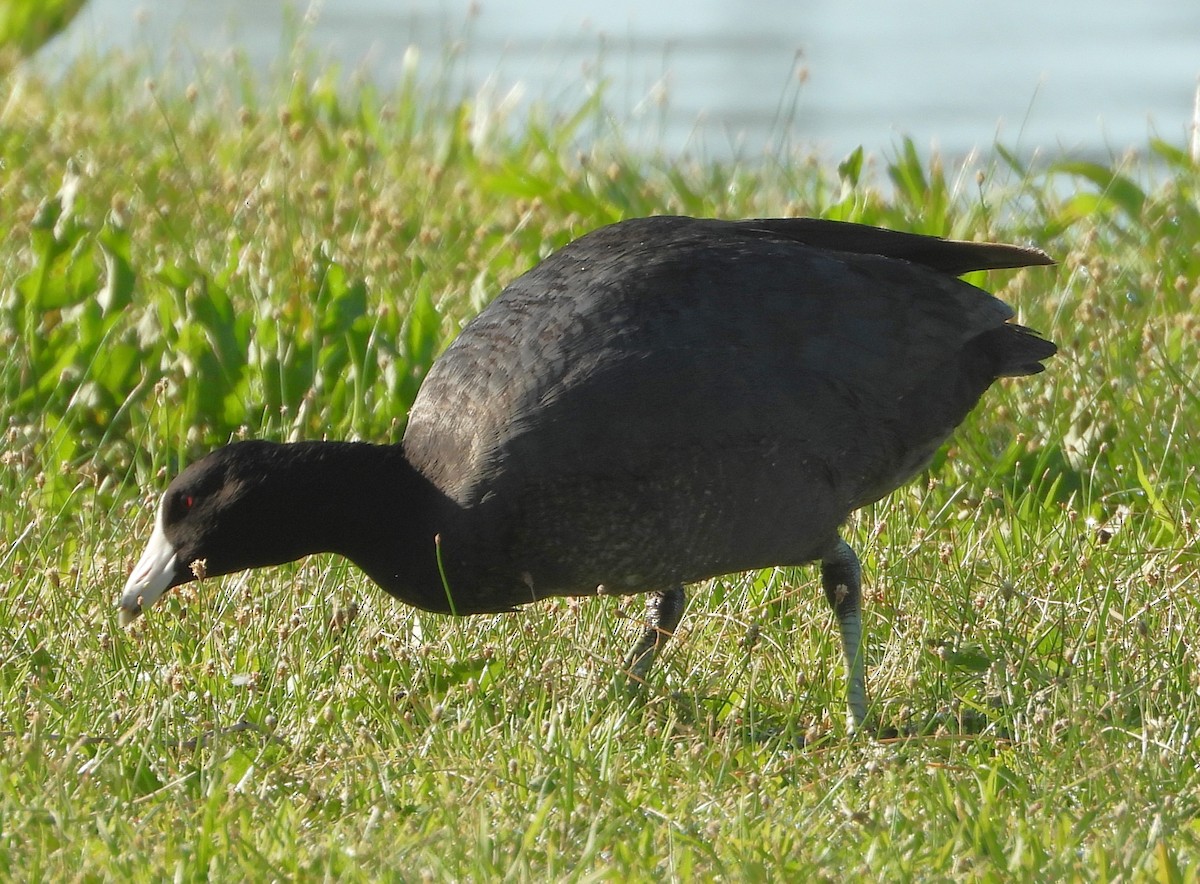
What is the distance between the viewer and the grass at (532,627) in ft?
9.84

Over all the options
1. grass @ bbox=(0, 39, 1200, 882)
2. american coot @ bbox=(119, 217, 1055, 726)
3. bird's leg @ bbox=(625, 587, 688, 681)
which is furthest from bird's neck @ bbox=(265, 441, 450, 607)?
bird's leg @ bbox=(625, 587, 688, 681)

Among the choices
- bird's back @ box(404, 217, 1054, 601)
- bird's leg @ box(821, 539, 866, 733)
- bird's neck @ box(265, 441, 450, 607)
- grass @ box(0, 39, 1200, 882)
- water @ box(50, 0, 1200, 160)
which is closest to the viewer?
grass @ box(0, 39, 1200, 882)

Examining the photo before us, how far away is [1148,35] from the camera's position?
36.9ft

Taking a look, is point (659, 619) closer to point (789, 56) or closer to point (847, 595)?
point (847, 595)

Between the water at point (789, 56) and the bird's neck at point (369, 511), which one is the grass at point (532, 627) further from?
the water at point (789, 56)

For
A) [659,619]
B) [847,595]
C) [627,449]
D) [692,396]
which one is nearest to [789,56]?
[659,619]

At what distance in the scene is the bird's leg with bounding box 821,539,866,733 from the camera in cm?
388

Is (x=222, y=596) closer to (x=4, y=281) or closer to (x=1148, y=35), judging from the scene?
(x=4, y=281)

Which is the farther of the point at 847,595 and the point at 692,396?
the point at 847,595

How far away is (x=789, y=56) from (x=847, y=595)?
24.8 feet

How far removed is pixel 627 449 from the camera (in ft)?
11.7

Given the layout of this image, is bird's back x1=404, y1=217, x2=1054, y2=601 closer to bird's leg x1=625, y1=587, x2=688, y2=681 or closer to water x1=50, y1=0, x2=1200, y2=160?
bird's leg x1=625, y1=587, x2=688, y2=681

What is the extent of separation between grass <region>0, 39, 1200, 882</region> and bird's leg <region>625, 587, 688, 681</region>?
55 mm

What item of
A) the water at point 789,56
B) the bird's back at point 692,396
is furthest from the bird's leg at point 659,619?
the water at point 789,56
